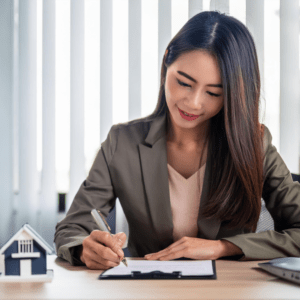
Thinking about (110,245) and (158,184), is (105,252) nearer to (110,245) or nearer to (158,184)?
(110,245)

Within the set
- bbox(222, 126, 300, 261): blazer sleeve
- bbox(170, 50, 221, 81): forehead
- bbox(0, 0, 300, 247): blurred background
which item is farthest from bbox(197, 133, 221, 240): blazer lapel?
bbox(0, 0, 300, 247): blurred background

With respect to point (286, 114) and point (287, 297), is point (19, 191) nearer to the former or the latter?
point (286, 114)

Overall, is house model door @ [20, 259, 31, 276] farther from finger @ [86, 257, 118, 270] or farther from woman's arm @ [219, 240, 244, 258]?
woman's arm @ [219, 240, 244, 258]

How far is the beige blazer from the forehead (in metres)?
0.30

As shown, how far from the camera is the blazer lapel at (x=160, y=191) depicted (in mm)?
1227

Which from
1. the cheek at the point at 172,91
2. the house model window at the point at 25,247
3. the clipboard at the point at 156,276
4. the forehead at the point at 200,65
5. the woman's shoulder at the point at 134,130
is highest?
the forehead at the point at 200,65

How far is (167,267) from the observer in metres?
0.84

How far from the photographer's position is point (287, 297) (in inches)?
25.5

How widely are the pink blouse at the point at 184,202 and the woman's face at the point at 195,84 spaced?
217mm

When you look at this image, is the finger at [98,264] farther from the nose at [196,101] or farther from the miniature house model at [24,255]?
the nose at [196,101]

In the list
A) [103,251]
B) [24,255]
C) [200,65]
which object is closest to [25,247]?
[24,255]

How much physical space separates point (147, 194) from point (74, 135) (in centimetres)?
133

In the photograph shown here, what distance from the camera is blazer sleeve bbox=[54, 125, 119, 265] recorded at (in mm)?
1006

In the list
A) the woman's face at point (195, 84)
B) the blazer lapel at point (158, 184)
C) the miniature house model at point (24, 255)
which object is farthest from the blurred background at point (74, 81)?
the miniature house model at point (24, 255)
